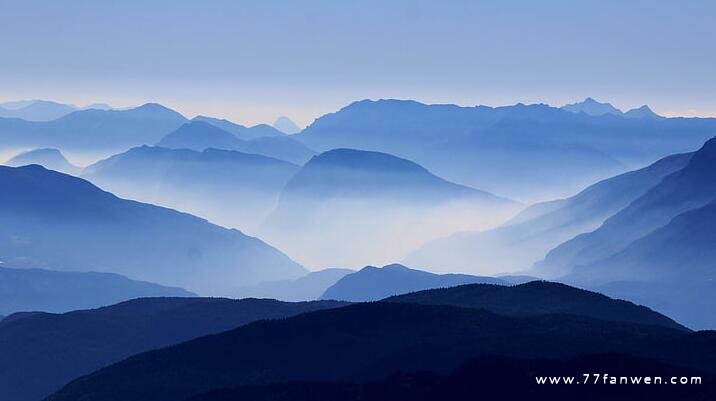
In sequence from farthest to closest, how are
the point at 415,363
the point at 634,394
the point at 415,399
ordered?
the point at 415,363 < the point at 415,399 < the point at 634,394

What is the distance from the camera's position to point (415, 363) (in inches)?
7618

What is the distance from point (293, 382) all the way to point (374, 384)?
23509mm

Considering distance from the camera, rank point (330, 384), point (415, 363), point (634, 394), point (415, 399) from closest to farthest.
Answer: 1. point (634, 394)
2. point (415, 399)
3. point (330, 384)
4. point (415, 363)


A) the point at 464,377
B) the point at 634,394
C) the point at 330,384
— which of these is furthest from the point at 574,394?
the point at 330,384

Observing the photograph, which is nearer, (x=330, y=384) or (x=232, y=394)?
(x=330, y=384)

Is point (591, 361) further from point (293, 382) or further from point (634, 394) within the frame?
point (293, 382)

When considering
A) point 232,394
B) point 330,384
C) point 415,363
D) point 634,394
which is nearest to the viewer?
point 634,394

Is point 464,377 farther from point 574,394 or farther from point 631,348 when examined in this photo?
point 631,348

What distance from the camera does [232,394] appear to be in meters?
180

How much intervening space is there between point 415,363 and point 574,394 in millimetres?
55534

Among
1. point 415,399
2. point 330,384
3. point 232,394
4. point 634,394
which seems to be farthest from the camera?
point 232,394

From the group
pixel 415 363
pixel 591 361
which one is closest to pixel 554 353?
pixel 415 363

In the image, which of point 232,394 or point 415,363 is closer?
point 232,394

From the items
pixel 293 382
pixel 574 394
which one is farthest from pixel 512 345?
pixel 574 394
